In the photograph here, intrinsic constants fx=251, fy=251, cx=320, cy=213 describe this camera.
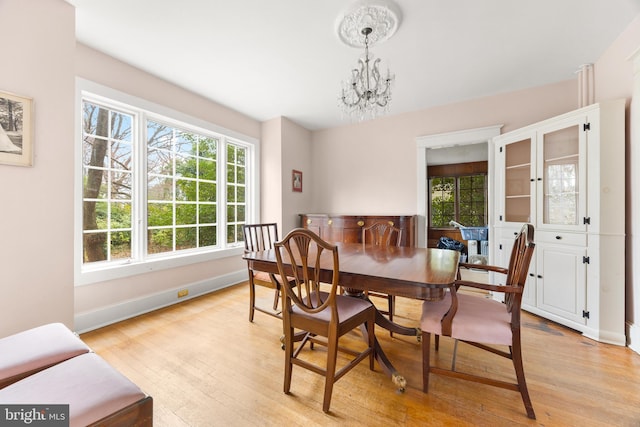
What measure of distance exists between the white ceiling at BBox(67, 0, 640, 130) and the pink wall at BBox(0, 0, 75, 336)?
0.35 metres

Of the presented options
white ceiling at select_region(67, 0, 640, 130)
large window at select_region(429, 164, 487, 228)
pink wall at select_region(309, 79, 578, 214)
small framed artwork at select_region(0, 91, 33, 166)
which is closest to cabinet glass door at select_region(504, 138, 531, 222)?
pink wall at select_region(309, 79, 578, 214)

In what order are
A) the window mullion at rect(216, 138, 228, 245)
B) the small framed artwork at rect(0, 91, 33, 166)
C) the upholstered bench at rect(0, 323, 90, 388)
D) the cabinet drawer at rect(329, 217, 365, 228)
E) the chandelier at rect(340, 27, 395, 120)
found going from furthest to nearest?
the cabinet drawer at rect(329, 217, 365, 228) → the window mullion at rect(216, 138, 228, 245) → the chandelier at rect(340, 27, 395, 120) → the small framed artwork at rect(0, 91, 33, 166) → the upholstered bench at rect(0, 323, 90, 388)

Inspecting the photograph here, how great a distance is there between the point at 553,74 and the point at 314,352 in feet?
12.7

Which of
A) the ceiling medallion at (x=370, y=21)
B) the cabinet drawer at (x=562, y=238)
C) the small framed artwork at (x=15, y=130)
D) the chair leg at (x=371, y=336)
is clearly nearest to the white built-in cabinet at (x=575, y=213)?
the cabinet drawer at (x=562, y=238)

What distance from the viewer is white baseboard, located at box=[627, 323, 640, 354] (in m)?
1.96

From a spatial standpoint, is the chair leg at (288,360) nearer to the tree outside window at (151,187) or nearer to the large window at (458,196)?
the tree outside window at (151,187)

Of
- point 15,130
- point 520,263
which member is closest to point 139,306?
point 15,130

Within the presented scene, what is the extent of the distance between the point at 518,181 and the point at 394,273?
2.52m

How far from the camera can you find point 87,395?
885mm

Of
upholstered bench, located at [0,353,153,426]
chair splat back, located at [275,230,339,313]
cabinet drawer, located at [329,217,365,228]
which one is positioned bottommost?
upholstered bench, located at [0,353,153,426]

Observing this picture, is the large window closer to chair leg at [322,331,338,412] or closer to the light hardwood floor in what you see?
the light hardwood floor

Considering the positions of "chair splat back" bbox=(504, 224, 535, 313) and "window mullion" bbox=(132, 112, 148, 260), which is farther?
"window mullion" bbox=(132, 112, 148, 260)

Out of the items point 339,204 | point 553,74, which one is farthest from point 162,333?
point 553,74

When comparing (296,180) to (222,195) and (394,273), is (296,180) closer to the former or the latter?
(222,195)
